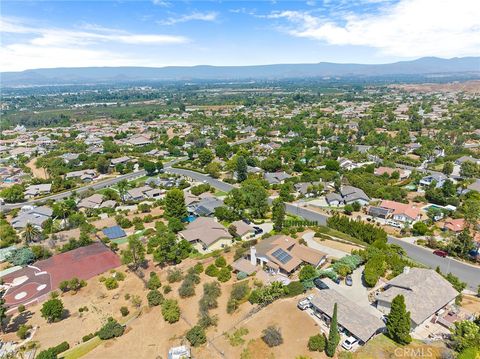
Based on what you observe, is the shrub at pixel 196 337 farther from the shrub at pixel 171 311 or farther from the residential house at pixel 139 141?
the residential house at pixel 139 141

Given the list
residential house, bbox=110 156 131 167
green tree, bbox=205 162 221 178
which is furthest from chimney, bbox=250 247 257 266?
residential house, bbox=110 156 131 167

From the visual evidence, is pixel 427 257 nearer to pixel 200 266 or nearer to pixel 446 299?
pixel 446 299

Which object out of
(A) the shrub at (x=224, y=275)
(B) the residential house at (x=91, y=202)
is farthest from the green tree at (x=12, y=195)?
(A) the shrub at (x=224, y=275)

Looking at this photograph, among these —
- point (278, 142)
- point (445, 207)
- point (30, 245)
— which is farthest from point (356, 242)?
point (278, 142)

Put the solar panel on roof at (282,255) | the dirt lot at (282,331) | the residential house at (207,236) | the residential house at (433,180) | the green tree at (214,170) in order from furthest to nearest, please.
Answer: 1. the green tree at (214,170)
2. the residential house at (433,180)
3. the residential house at (207,236)
4. the solar panel on roof at (282,255)
5. the dirt lot at (282,331)

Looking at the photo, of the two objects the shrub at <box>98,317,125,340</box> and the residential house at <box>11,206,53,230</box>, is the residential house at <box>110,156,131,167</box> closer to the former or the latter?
the residential house at <box>11,206,53,230</box>
